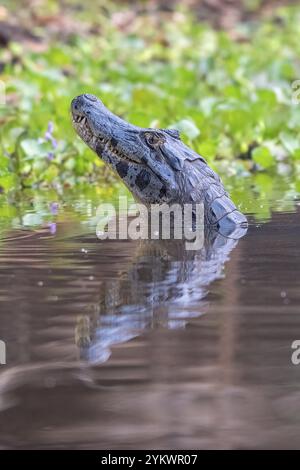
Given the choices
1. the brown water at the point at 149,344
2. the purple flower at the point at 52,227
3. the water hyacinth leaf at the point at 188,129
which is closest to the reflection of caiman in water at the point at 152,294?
the brown water at the point at 149,344

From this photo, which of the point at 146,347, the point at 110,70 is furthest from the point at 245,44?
the point at 146,347

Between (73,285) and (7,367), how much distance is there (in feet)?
3.86

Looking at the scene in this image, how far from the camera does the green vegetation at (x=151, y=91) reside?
8.57m

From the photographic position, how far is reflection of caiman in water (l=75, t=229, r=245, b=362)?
4020 millimetres

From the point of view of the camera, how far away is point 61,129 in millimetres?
8898

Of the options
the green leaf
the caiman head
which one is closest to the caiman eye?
the caiman head

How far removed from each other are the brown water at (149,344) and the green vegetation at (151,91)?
2423 mm

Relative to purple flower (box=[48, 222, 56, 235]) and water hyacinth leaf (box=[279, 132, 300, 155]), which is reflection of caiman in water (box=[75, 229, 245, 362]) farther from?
water hyacinth leaf (box=[279, 132, 300, 155])

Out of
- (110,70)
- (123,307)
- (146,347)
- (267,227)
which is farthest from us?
(110,70)

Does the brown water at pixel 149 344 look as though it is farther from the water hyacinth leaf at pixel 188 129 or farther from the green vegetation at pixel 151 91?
the water hyacinth leaf at pixel 188 129

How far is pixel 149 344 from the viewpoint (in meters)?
3.89

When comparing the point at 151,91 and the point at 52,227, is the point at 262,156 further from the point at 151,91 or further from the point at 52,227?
the point at 52,227

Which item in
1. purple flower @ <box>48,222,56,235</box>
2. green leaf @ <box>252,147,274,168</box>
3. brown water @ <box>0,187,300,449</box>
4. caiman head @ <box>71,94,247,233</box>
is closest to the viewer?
brown water @ <box>0,187,300,449</box>

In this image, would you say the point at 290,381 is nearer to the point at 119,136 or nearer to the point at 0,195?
the point at 119,136
